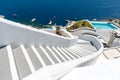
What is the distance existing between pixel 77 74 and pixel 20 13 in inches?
1162

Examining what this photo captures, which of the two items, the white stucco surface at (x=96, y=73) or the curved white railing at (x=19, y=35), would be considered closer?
the white stucco surface at (x=96, y=73)

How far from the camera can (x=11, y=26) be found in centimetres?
434

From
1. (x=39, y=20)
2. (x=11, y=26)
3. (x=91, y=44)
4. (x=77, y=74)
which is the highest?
(x=11, y=26)

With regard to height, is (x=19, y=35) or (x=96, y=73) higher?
(x=19, y=35)

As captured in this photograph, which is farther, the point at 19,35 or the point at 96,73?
the point at 19,35

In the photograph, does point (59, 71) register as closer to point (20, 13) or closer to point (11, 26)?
point (11, 26)

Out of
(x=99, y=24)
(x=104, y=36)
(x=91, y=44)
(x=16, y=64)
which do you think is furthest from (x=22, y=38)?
(x=99, y=24)

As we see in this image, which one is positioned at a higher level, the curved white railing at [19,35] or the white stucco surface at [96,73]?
the curved white railing at [19,35]

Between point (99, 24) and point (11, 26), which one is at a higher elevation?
point (11, 26)

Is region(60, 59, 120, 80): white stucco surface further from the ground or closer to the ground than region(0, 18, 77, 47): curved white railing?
closer to the ground

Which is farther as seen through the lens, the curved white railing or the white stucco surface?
the curved white railing

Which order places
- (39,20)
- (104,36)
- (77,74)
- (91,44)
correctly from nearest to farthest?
(77,74)
(91,44)
(104,36)
(39,20)

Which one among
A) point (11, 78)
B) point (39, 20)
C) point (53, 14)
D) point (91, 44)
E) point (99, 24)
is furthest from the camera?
point (53, 14)

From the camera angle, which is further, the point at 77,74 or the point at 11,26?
the point at 11,26
